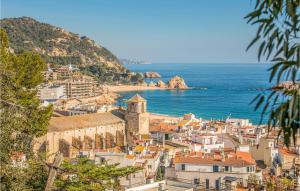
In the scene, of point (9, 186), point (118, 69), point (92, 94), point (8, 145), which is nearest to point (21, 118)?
point (8, 145)

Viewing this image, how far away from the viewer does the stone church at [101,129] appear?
3206cm

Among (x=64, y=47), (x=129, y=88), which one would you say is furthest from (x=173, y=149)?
(x=64, y=47)

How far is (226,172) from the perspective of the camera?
64.4ft

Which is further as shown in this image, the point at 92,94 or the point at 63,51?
the point at 63,51

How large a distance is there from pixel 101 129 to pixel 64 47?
135863 millimetres

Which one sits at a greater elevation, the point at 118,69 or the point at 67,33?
the point at 67,33

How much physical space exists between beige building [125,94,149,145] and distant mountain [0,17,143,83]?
97.2 meters

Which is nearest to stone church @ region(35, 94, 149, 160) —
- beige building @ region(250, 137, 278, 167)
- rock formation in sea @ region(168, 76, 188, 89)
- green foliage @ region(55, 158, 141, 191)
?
beige building @ region(250, 137, 278, 167)

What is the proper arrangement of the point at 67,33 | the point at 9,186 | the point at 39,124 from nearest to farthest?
the point at 9,186 → the point at 39,124 → the point at 67,33

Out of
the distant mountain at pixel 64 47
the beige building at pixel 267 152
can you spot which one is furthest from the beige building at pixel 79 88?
the beige building at pixel 267 152

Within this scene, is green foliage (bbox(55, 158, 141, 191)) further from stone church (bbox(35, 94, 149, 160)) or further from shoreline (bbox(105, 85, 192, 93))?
shoreline (bbox(105, 85, 192, 93))

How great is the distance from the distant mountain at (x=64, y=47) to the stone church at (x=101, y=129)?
9719 cm

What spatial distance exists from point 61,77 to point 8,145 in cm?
9311

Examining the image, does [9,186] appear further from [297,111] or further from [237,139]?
[237,139]
